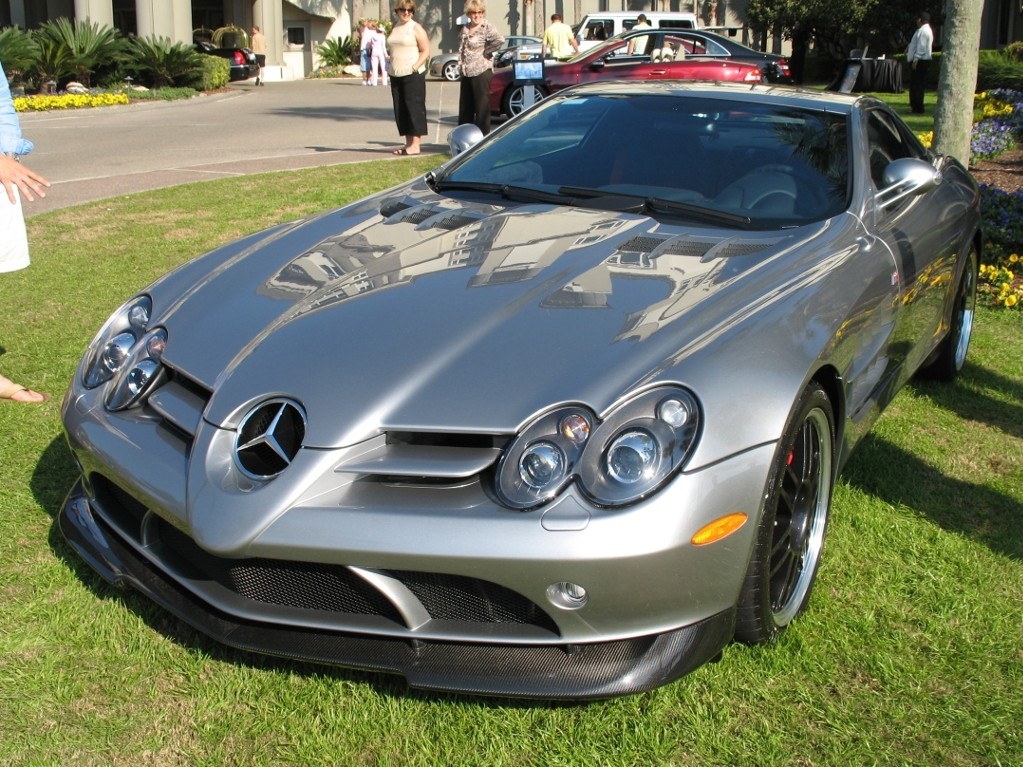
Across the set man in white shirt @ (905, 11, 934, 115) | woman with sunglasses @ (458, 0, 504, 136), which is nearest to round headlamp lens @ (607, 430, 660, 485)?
woman with sunglasses @ (458, 0, 504, 136)

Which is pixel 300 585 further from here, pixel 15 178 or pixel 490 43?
pixel 490 43

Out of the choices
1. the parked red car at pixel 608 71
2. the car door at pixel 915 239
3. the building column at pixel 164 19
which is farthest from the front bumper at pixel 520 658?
the building column at pixel 164 19

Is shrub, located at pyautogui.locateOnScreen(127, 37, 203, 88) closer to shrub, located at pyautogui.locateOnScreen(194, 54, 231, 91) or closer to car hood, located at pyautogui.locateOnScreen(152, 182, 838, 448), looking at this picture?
A: shrub, located at pyautogui.locateOnScreen(194, 54, 231, 91)

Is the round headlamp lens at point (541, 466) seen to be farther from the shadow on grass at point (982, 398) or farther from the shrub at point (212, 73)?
the shrub at point (212, 73)

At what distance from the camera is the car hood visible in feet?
8.59

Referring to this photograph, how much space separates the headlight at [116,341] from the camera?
3242mm

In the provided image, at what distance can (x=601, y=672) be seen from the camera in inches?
98.7

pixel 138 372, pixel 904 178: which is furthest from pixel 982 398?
pixel 138 372

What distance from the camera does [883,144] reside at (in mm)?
4543

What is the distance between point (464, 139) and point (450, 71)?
106 feet

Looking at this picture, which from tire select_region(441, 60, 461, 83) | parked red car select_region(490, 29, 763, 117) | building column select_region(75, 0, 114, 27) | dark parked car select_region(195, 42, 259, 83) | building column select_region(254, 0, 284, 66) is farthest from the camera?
building column select_region(254, 0, 284, 66)

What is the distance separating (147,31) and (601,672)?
102 feet

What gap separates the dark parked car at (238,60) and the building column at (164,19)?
1.44 m

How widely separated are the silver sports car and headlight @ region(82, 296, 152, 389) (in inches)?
0.4
